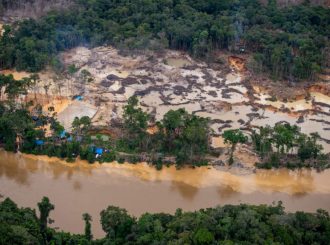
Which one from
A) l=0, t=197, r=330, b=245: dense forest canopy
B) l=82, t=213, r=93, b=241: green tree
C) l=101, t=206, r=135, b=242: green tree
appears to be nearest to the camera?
l=0, t=197, r=330, b=245: dense forest canopy

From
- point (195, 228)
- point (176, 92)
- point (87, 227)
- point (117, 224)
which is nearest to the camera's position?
point (195, 228)

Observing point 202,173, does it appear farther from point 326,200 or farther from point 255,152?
point 326,200

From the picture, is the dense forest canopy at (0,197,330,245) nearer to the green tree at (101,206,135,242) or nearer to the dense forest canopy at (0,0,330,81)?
the green tree at (101,206,135,242)

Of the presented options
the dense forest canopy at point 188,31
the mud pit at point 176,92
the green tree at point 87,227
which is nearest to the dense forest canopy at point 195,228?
the green tree at point 87,227

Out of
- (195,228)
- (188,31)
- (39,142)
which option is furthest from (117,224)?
(188,31)

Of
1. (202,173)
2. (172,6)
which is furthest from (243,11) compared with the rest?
(202,173)

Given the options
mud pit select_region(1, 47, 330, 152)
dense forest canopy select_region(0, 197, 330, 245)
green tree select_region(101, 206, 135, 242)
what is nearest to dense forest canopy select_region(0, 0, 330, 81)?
mud pit select_region(1, 47, 330, 152)

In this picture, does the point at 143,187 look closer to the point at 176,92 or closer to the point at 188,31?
the point at 176,92

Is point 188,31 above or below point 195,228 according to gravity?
above
